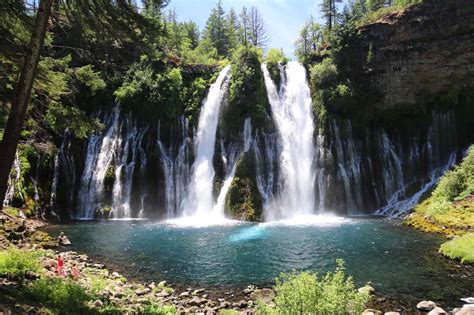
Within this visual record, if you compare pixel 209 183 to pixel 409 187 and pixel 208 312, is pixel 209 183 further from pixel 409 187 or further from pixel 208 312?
pixel 208 312

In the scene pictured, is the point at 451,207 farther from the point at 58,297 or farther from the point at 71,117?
the point at 58,297

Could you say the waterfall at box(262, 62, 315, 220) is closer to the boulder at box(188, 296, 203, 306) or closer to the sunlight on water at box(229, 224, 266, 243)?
the sunlight on water at box(229, 224, 266, 243)

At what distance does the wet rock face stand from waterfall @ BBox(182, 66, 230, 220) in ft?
50.6

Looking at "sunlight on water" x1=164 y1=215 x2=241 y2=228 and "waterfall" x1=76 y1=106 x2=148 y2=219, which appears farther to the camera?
"waterfall" x1=76 y1=106 x2=148 y2=219

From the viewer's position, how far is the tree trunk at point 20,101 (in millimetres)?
8609

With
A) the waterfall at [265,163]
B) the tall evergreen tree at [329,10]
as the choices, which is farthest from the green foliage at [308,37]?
the waterfall at [265,163]

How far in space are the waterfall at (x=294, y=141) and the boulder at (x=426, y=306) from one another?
64.4ft

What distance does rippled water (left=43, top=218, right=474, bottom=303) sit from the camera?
14641mm

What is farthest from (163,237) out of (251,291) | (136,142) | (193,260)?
(136,142)

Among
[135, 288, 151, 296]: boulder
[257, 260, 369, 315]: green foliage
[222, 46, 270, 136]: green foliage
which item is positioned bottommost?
[135, 288, 151, 296]: boulder

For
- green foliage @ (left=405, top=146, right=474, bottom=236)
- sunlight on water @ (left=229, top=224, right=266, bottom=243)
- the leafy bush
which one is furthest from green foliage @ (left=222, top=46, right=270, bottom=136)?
green foliage @ (left=405, top=146, right=474, bottom=236)

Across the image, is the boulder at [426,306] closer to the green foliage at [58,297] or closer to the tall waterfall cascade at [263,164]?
the green foliage at [58,297]

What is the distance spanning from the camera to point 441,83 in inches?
1427

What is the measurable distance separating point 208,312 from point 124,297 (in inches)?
101
